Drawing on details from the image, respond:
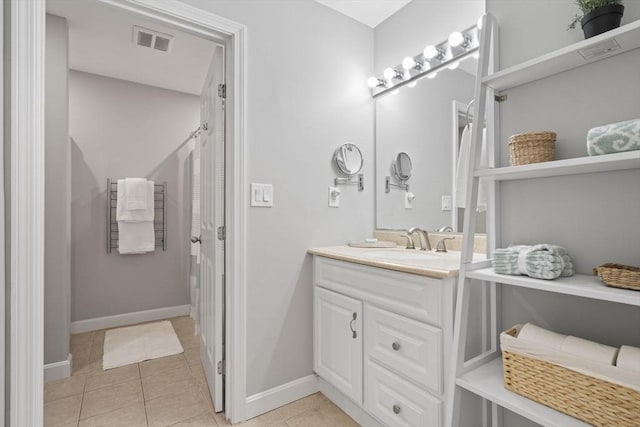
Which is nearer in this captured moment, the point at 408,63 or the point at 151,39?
the point at 408,63

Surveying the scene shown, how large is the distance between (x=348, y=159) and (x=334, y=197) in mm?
275

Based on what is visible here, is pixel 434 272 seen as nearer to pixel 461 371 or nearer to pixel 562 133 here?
pixel 461 371

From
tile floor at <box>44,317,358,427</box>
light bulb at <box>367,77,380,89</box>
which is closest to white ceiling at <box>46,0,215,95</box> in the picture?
light bulb at <box>367,77,380,89</box>

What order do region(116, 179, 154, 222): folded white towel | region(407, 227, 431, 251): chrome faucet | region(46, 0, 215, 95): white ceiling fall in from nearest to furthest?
region(407, 227, 431, 251): chrome faucet → region(46, 0, 215, 95): white ceiling → region(116, 179, 154, 222): folded white towel

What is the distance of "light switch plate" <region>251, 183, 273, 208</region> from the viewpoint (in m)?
1.74

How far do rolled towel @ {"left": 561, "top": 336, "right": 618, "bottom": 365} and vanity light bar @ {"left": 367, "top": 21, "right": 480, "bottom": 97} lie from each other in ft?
4.64

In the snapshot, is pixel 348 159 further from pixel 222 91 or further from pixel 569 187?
pixel 569 187

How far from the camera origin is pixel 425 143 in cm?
200

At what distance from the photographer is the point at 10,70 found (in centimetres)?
119

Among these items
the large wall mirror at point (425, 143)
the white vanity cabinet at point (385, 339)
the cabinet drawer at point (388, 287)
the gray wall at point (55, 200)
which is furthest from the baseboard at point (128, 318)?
the large wall mirror at point (425, 143)

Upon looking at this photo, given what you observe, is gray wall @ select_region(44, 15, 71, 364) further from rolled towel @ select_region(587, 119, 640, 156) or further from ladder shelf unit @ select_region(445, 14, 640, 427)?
rolled towel @ select_region(587, 119, 640, 156)

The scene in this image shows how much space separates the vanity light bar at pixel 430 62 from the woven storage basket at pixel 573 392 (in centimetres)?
148

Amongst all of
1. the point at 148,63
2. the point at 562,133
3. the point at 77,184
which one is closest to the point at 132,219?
the point at 77,184

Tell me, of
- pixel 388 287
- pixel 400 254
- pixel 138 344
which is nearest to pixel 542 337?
pixel 388 287
